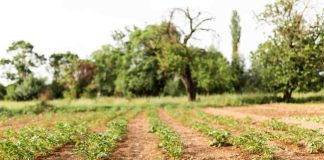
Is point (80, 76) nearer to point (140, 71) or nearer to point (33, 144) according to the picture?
point (140, 71)

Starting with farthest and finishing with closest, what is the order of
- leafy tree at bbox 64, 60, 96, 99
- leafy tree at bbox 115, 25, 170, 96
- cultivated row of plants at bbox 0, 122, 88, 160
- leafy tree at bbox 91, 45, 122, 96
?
1. leafy tree at bbox 91, 45, 122, 96
2. leafy tree at bbox 64, 60, 96, 99
3. leafy tree at bbox 115, 25, 170, 96
4. cultivated row of plants at bbox 0, 122, 88, 160

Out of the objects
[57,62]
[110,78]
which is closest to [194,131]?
[110,78]

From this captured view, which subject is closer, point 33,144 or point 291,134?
point 33,144

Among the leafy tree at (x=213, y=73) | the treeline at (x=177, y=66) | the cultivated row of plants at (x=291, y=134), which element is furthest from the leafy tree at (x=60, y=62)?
the cultivated row of plants at (x=291, y=134)

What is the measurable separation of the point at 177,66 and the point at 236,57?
14425 millimetres

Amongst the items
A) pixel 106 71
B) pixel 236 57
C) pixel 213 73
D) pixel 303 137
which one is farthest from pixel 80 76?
pixel 303 137

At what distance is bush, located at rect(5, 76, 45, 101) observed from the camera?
55.4 m

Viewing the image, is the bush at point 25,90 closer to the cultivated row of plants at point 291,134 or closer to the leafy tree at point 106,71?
the leafy tree at point 106,71

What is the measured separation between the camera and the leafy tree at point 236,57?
55.2m

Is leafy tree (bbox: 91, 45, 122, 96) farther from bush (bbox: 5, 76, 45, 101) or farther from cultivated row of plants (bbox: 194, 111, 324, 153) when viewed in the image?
cultivated row of plants (bbox: 194, 111, 324, 153)

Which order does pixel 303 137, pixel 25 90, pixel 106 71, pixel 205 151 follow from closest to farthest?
1. pixel 205 151
2. pixel 303 137
3. pixel 25 90
4. pixel 106 71

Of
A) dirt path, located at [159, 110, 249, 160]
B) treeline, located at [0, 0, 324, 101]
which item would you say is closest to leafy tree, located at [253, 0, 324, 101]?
treeline, located at [0, 0, 324, 101]

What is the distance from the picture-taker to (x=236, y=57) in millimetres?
56281

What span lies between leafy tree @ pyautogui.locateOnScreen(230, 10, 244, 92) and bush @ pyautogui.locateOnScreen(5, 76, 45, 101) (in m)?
23.8
